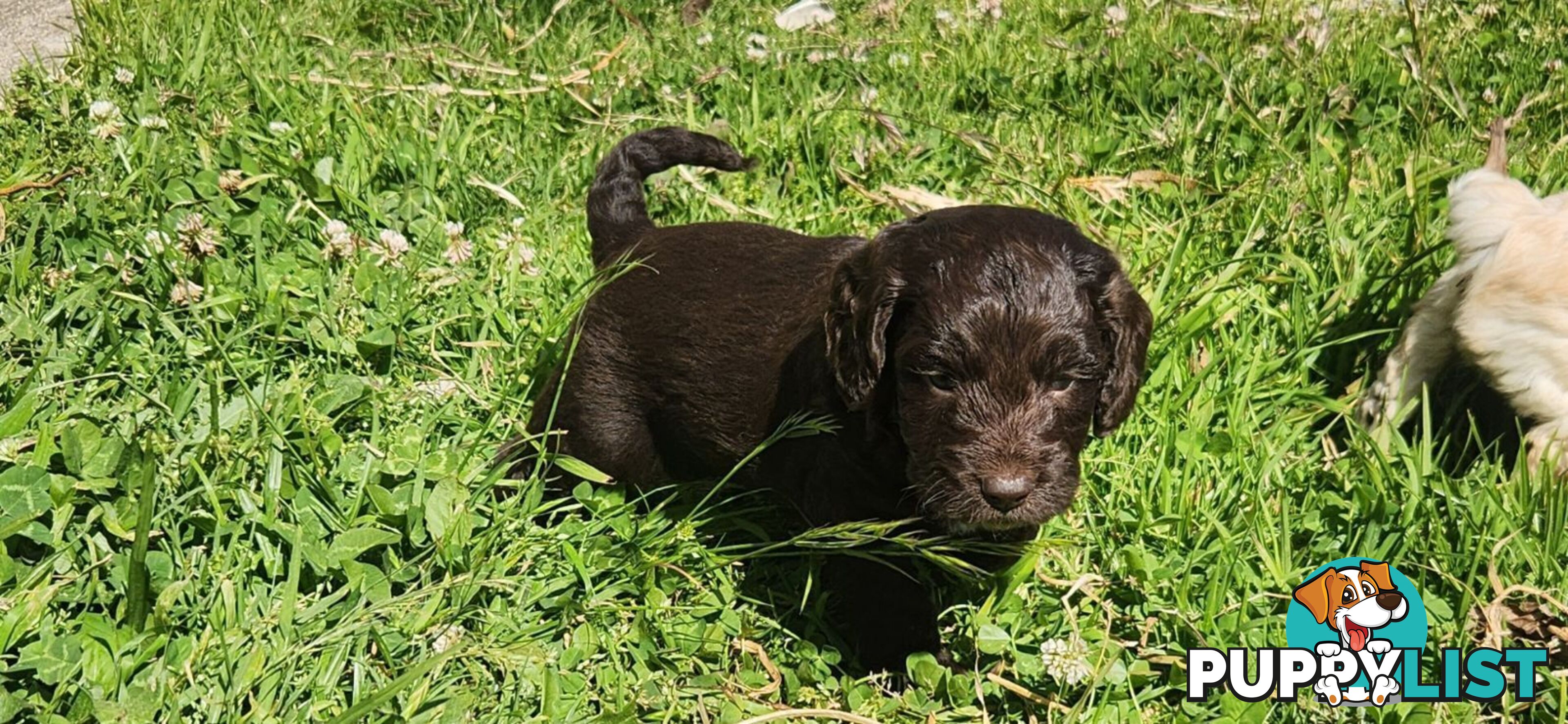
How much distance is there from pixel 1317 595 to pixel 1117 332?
32.7 inches

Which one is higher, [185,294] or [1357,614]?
[185,294]

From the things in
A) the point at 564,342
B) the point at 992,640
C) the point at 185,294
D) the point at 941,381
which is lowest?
the point at 992,640

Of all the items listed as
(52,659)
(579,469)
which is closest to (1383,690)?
(579,469)

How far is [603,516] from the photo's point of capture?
3.00 meters

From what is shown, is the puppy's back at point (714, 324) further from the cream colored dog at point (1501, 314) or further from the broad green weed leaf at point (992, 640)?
the cream colored dog at point (1501, 314)

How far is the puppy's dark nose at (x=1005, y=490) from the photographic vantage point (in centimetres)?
234

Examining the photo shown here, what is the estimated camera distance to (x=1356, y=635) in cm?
276

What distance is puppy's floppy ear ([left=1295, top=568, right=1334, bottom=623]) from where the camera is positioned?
2.84 metres

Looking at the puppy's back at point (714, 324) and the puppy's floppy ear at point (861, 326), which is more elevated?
the puppy's floppy ear at point (861, 326)

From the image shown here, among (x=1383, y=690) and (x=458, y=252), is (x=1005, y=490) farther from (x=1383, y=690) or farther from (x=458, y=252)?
(x=458, y=252)

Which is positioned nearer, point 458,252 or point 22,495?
point 22,495

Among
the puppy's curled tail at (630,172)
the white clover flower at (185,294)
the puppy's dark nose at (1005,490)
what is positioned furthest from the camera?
the puppy's curled tail at (630,172)

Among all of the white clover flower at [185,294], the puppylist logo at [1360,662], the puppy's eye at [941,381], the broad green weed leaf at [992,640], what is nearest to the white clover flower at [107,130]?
the white clover flower at [185,294]

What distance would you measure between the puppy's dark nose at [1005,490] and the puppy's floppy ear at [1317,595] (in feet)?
2.92
